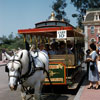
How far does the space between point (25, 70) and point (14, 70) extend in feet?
1.77

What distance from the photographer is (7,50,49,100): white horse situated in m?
4.90

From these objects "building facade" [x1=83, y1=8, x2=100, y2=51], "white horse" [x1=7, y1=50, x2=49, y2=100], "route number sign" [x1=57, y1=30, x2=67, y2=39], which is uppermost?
"building facade" [x1=83, y1=8, x2=100, y2=51]

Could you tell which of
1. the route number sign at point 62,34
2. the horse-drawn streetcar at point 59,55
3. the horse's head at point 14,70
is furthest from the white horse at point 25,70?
the route number sign at point 62,34

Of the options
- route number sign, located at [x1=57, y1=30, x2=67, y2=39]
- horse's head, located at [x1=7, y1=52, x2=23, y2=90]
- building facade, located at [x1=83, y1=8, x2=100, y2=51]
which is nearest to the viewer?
horse's head, located at [x1=7, y1=52, x2=23, y2=90]

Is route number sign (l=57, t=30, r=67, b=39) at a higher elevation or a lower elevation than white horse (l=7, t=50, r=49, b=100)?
higher

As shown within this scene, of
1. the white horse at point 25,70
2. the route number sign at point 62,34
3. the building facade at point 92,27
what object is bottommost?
the white horse at point 25,70

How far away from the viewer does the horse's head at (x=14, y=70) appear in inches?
189

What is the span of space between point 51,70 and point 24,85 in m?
2.48

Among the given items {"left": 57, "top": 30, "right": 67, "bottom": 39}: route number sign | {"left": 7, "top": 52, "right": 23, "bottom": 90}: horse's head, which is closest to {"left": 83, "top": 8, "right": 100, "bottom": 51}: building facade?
{"left": 57, "top": 30, "right": 67, "bottom": 39}: route number sign

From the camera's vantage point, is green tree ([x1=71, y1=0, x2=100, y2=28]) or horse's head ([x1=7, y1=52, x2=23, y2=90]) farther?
green tree ([x1=71, y1=0, x2=100, y2=28])

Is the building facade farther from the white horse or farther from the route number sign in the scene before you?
the white horse

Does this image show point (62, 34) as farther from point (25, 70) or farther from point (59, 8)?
point (59, 8)

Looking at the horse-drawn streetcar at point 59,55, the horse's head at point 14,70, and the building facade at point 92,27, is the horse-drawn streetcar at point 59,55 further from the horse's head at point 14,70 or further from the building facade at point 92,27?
the building facade at point 92,27

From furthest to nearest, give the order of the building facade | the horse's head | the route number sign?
the building facade
the route number sign
the horse's head
